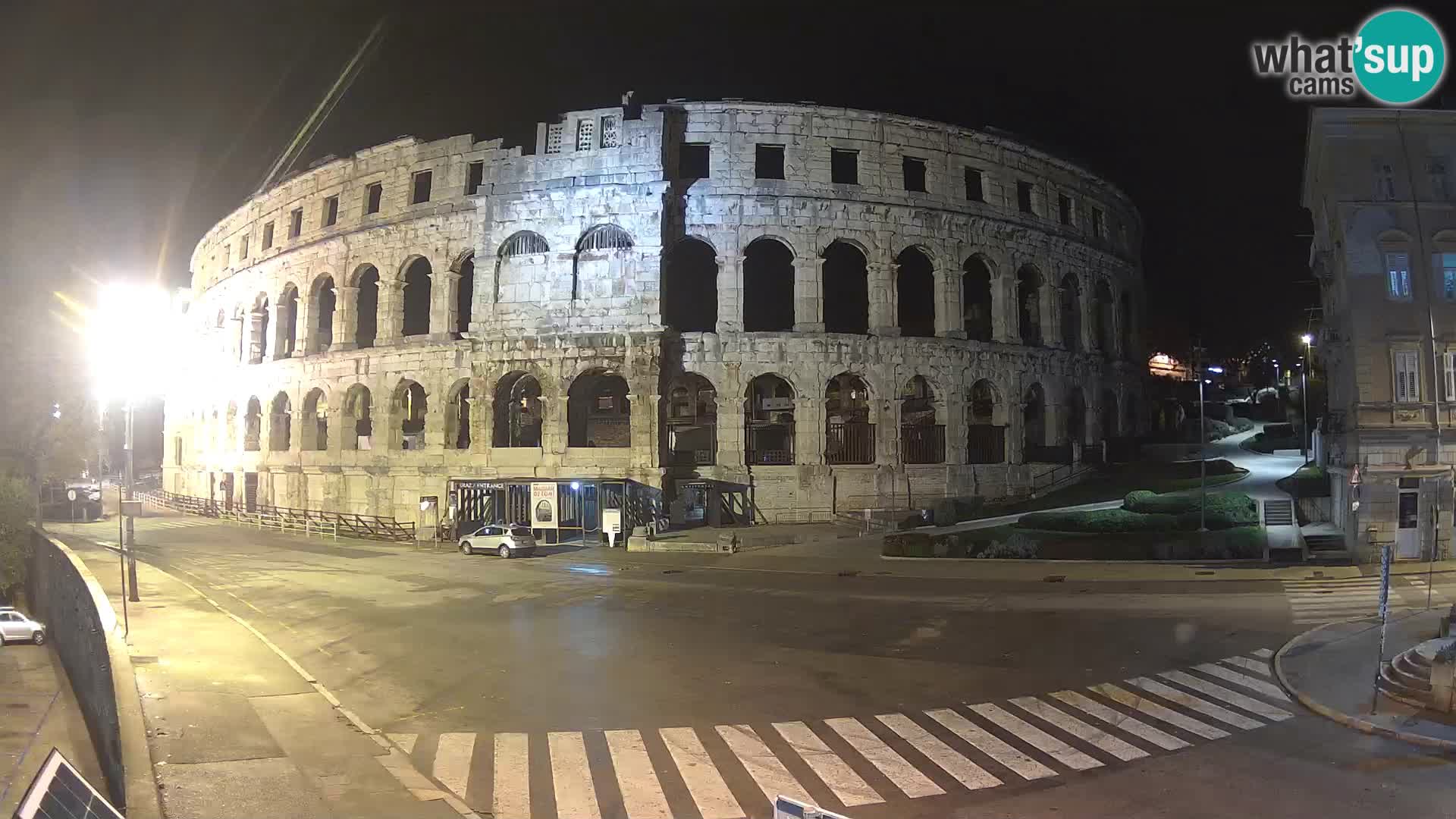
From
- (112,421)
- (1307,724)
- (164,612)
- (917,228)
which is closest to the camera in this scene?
(1307,724)

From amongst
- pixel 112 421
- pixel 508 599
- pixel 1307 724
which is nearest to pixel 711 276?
pixel 508 599

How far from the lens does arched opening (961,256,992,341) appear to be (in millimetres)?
58469

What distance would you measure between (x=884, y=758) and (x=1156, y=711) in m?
4.95

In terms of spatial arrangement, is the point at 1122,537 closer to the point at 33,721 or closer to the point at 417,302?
the point at 33,721

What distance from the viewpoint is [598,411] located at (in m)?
57.3

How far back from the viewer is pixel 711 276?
185 ft

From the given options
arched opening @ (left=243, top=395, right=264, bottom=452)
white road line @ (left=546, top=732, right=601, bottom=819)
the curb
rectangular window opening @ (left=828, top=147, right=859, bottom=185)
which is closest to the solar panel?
white road line @ (left=546, top=732, right=601, bottom=819)

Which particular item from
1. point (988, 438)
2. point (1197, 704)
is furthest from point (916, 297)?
point (1197, 704)

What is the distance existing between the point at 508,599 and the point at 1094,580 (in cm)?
1711

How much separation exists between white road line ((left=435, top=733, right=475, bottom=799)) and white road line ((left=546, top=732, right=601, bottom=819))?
106 centimetres

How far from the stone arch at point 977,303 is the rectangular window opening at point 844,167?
14.1 meters

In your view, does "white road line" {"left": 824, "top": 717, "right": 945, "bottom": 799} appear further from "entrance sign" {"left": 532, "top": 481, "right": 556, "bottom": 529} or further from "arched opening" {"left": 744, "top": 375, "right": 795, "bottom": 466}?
"arched opening" {"left": 744, "top": 375, "right": 795, "bottom": 466}

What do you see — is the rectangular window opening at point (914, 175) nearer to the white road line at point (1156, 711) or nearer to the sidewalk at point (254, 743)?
the white road line at point (1156, 711)

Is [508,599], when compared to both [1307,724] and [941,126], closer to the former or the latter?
[1307,724]
